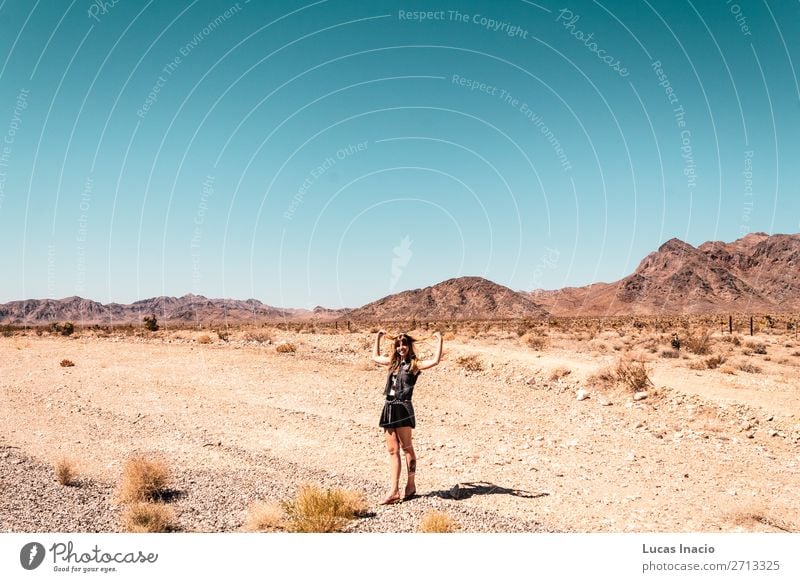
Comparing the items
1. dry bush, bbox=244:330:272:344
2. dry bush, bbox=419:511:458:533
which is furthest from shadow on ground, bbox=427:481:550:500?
dry bush, bbox=244:330:272:344

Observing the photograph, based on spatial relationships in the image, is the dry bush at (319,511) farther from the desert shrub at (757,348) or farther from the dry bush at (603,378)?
the desert shrub at (757,348)

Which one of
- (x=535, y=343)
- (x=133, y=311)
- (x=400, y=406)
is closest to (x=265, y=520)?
(x=400, y=406)

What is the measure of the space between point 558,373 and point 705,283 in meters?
110

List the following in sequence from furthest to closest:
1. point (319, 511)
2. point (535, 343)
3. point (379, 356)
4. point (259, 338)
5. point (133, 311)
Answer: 1. point (133, 311)
2. point (259, 338)
3. point (535, 343)
4. point (379, 356)
5. point (319, 511)

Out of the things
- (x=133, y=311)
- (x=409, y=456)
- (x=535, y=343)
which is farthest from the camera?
(x=133, y=311)

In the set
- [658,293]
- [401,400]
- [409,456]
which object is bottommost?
[409,456]

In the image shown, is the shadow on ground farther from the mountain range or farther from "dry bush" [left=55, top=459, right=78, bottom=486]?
the mountain range

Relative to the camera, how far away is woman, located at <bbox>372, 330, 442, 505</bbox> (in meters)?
7.45

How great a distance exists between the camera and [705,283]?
112m

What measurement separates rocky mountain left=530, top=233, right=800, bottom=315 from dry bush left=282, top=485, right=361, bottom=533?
106 metres

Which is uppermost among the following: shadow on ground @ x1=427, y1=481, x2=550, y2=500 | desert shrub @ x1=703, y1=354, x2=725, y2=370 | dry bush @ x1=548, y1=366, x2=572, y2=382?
desert shrub @ x1=703, y1=354, x2=725, y2=370

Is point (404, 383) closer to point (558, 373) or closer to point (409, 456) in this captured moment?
point (409, 456)

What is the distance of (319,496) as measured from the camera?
656 centimetres
